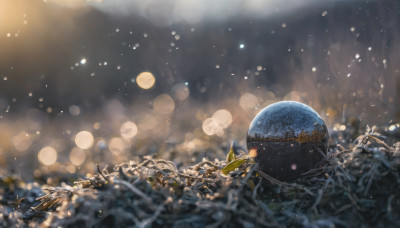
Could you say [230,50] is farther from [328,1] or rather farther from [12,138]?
[12,138]

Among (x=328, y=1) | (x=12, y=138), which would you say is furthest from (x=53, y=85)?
(x=328, y=1)

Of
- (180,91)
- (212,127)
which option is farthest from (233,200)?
(180,91)

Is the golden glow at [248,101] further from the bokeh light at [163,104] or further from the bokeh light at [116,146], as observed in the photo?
the bokeh light at [116,146]

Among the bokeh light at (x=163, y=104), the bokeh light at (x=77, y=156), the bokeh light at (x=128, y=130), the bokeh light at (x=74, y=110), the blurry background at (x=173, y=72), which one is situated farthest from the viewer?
the bokeh light at (x=163, y=104)

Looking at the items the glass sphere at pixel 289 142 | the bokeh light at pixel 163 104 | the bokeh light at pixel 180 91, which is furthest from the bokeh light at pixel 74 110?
the glass sphere at pixel 289 142

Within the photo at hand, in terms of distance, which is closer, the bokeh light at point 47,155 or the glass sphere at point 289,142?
the glass sphere at point 289,142
